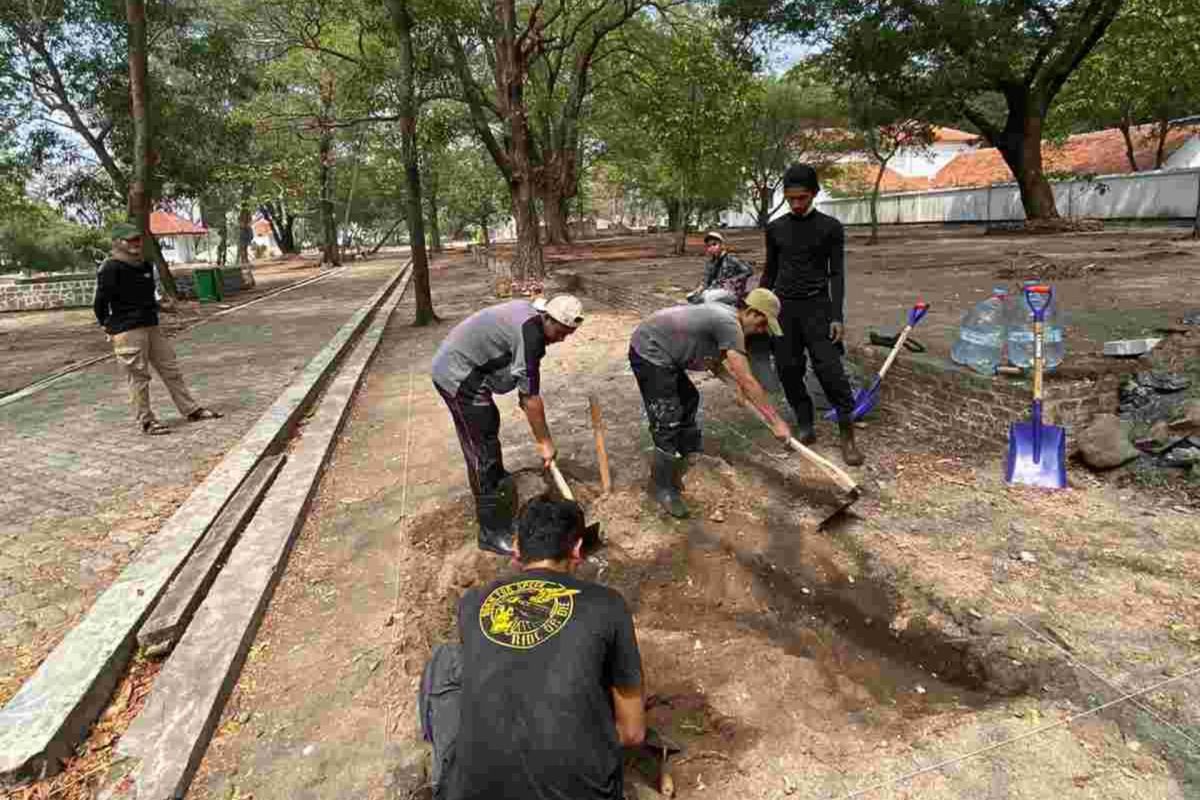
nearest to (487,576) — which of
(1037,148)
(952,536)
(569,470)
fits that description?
(569,470)

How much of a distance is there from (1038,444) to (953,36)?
15.6 meters

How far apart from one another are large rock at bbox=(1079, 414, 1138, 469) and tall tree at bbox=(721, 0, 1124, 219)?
14.7m

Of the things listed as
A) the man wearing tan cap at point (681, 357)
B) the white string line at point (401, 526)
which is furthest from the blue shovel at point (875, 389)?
the white string line at point (401, 526)

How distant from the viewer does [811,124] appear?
114 ft

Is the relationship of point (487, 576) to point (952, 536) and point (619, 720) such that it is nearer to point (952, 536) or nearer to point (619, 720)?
point (619, 720)

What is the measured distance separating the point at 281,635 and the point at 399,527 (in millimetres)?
1138

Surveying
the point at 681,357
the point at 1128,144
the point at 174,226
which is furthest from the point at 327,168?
the point at 1128,144

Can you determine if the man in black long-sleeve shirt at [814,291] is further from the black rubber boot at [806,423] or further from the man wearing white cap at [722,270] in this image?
the man wearing white cap at [722,270]

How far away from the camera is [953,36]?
1636cm

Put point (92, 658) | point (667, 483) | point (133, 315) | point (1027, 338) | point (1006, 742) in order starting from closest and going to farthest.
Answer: point (1006, 742)
point (92, 658)
point (667, 483)
point (1027, 338)
point (133, 315)

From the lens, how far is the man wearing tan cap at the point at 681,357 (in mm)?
4016

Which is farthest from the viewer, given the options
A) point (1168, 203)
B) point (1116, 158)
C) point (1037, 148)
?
point (1116, 158)

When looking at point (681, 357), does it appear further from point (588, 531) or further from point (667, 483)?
point (588, 531)

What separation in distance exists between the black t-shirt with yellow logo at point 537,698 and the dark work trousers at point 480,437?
2018 mm
